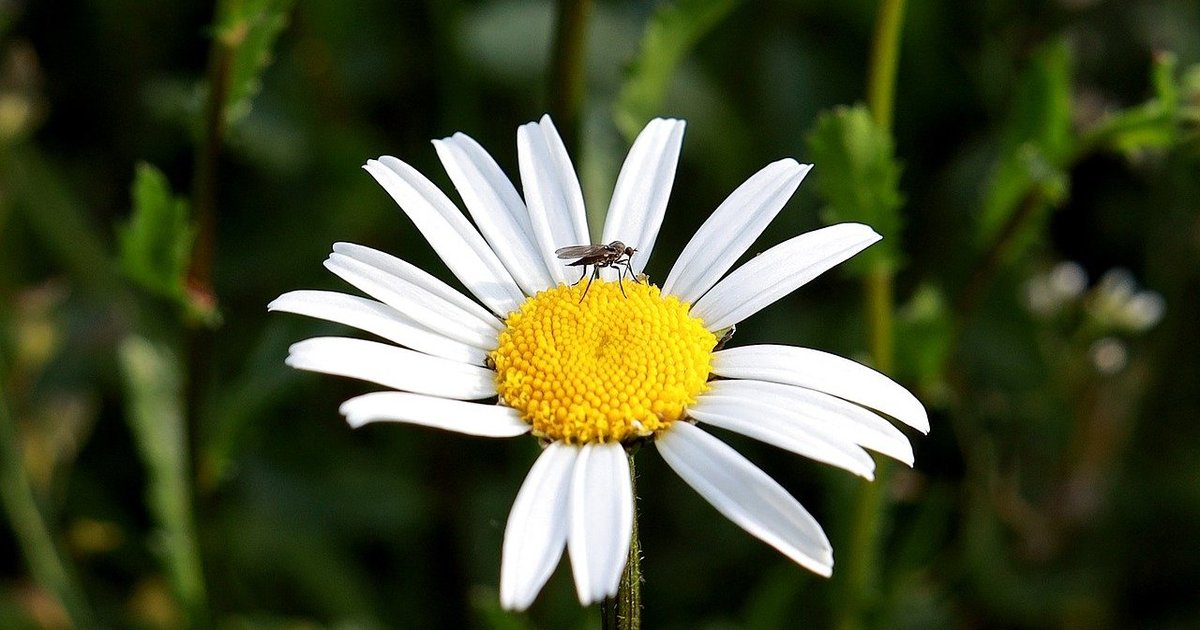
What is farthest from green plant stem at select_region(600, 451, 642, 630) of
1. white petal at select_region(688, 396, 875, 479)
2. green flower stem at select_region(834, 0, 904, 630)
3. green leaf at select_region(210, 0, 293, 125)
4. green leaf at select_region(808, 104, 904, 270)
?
green leaf at select_region(210, 0, 293, 125)

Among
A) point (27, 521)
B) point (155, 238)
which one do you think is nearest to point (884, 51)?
point (155, 238)

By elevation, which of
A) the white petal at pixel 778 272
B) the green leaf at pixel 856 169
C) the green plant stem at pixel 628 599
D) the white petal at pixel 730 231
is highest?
the green leaf at pixel 856 169

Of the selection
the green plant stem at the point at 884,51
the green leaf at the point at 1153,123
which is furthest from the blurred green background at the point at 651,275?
the green plant stem at the point at 884,51

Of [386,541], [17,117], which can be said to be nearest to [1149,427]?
[386,541]

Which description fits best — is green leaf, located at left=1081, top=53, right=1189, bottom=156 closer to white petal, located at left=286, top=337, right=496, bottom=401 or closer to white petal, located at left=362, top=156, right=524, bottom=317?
white petal, located at left=362, top=156, right=524, bottom=317

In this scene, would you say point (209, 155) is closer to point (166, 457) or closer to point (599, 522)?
point (166, 457)

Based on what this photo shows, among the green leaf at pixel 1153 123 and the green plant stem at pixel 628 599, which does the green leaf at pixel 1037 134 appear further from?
the green plant stem at pixel 628 599
